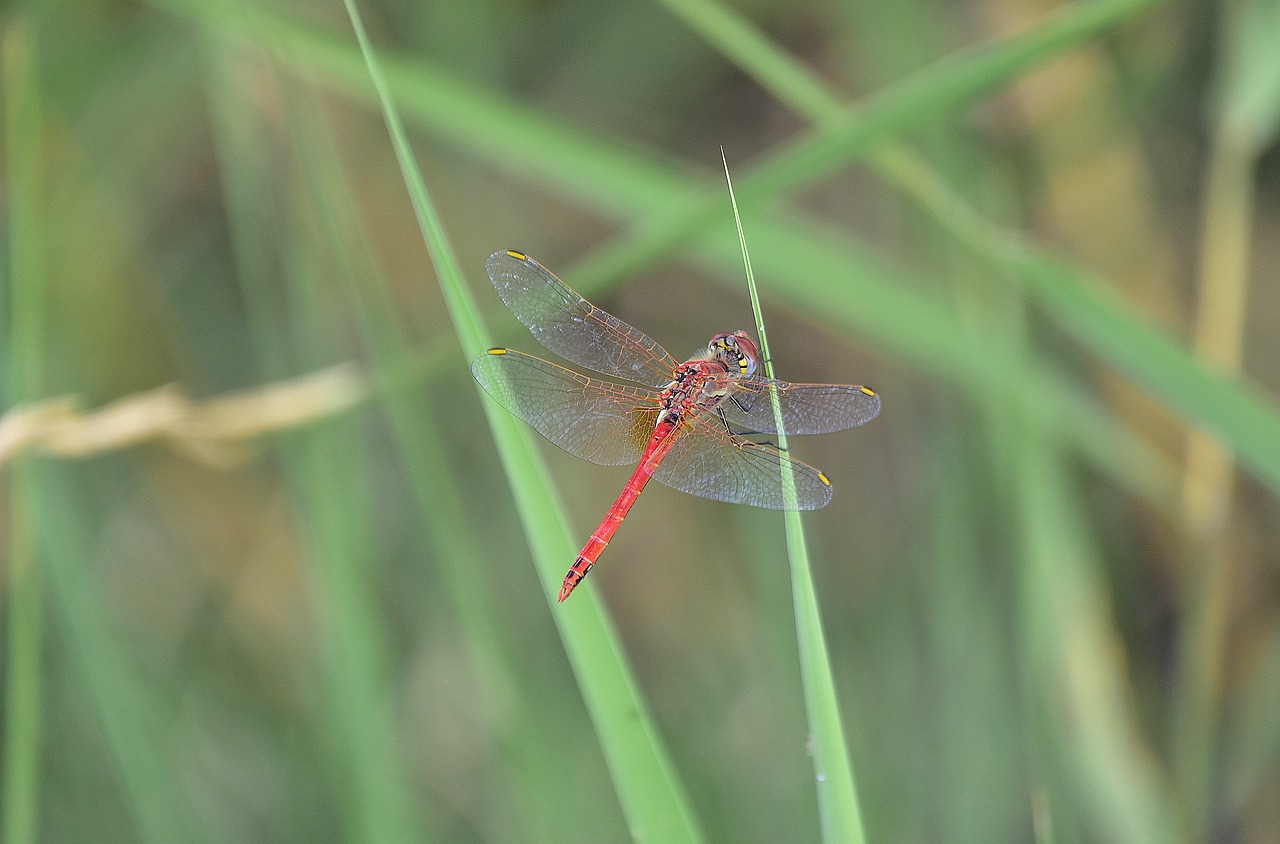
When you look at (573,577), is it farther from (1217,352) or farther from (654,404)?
(1217,352)

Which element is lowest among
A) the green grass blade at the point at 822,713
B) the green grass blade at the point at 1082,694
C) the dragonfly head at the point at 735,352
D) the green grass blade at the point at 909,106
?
the green grass blade at the point at 822,713

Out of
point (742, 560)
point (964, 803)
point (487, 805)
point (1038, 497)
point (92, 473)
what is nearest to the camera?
point (1038, 497)

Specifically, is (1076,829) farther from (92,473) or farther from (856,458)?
(92,473)

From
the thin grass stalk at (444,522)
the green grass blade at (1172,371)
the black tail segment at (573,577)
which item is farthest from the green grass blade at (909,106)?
the black tail segment at (573,577)

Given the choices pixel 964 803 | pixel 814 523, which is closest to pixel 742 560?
pixel 814 523

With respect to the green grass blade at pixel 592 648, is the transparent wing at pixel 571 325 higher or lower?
higher

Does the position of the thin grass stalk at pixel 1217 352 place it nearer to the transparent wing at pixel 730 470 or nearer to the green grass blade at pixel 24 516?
the transparent wing at pixel 730 470

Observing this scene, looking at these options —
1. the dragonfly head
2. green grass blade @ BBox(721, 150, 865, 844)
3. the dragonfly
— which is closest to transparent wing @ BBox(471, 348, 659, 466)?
the dragonfly
